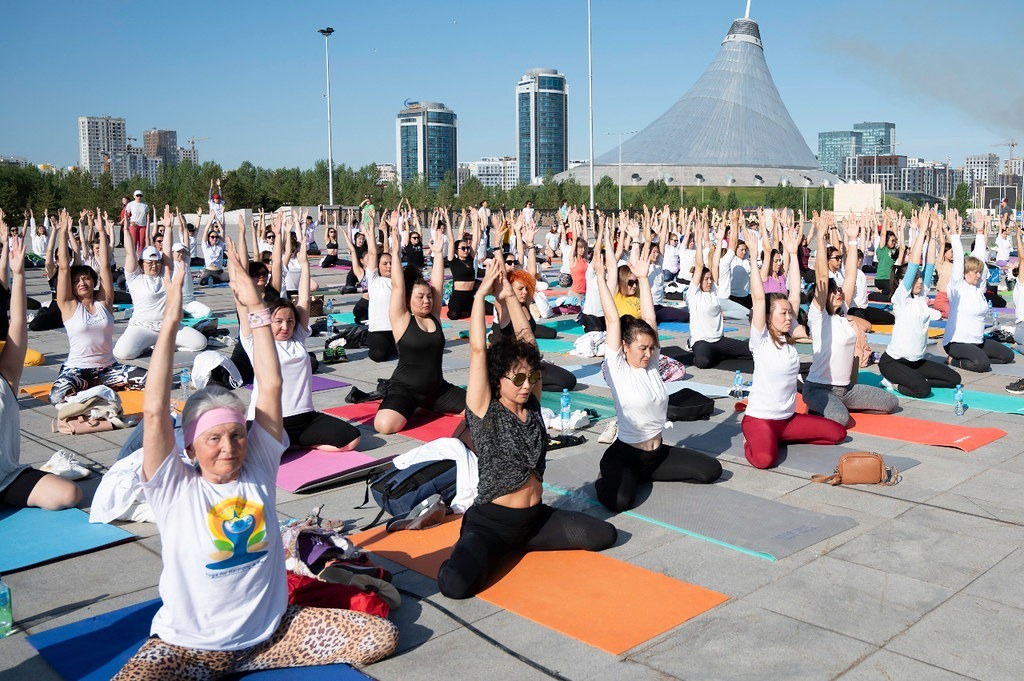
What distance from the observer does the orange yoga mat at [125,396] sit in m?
9.27

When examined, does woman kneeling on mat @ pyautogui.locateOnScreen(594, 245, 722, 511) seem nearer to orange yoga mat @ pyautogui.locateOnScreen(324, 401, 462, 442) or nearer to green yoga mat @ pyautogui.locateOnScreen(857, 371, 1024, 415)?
orange yoga mat @ pyautogui.locateOnScreen(324, 401, 462, 442)

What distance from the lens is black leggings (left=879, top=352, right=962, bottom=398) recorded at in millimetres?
10164

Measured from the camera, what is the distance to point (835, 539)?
5840mm

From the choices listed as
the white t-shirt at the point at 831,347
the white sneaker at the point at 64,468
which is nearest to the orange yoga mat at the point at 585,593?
the white sneaker at the point at 64,468

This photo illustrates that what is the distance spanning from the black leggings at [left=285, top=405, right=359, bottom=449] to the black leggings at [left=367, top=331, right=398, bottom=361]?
4497 mm

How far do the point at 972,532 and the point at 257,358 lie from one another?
14.5 feet

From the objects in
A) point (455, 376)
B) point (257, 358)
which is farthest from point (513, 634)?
point (455, 376)

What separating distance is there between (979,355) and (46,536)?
10.3 m

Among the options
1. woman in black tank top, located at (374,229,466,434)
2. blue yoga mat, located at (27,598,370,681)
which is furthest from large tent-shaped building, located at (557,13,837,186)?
blue yoga mat, located at (27,598,370,681)

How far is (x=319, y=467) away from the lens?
7242 mm

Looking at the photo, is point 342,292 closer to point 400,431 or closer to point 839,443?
point 400,431

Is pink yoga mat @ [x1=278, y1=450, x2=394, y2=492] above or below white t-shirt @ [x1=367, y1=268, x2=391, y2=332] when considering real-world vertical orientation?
below

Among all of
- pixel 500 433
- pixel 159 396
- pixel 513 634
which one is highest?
pixel 159 396

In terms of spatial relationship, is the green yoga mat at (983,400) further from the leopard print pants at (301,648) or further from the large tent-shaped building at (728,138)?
the large tent-shaped building at (728,138)
